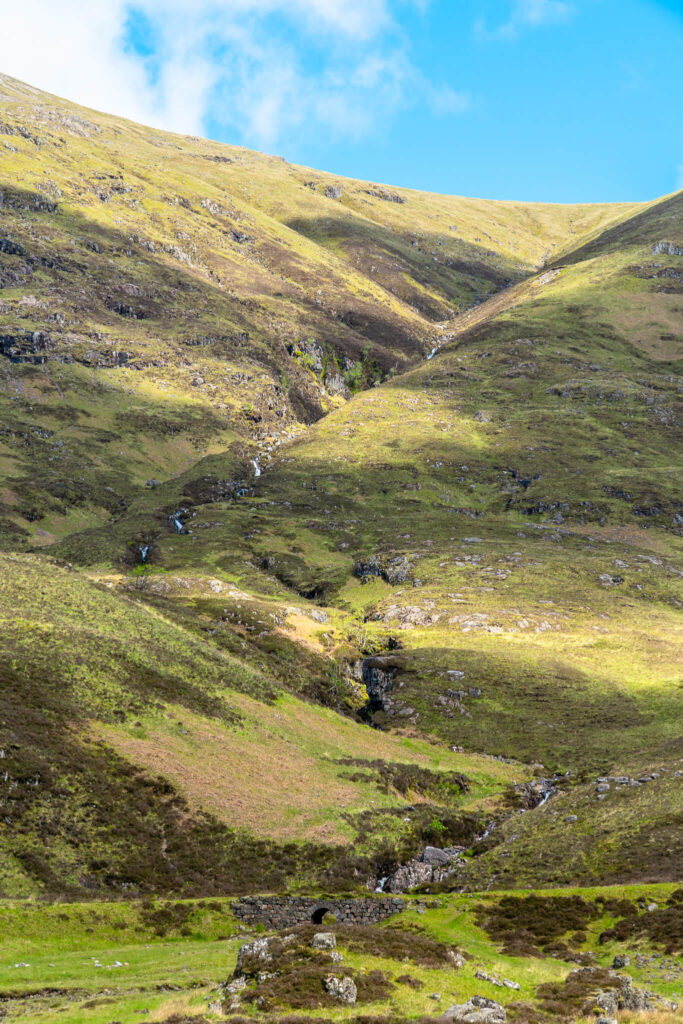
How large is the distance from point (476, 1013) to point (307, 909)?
61.2 feet

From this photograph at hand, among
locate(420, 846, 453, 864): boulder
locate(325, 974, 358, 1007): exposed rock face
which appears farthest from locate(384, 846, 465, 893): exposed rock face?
locate(325, 974, 358, 1007): exposed rock face

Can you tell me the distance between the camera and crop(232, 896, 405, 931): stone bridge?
124 feet

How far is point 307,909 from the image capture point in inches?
1532

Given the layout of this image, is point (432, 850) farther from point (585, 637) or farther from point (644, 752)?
point (585, 637)

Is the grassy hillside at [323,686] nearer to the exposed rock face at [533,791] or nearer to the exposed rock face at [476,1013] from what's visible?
the exposed rock face at [533,791]

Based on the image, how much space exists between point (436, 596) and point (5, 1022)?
104663 millimetres

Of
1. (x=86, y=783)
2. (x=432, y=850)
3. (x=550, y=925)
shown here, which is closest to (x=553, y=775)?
(x=432, y=850)

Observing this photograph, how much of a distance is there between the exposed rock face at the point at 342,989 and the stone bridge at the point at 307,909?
1419cm

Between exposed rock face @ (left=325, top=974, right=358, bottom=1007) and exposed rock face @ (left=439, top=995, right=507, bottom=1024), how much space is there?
3034mm

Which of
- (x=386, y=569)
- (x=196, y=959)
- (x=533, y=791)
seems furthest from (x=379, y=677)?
A: (x=196, y=959)

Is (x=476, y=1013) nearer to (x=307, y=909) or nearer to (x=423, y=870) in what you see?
(x=307, y=909)

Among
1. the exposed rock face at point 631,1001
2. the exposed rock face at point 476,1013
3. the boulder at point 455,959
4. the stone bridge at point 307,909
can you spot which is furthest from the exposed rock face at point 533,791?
the exposed rock face at point 476,1013

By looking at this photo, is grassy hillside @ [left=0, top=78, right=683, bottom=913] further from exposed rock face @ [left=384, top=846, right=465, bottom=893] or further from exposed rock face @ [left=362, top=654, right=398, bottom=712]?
exposed rock face @ [left=384, top=846, right=465, bottom=893]

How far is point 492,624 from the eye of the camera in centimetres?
11050
